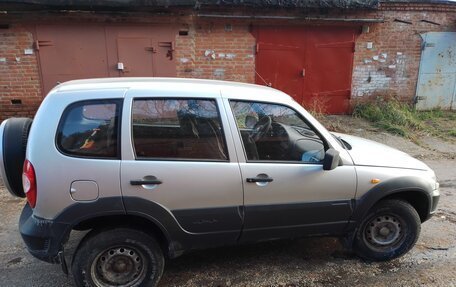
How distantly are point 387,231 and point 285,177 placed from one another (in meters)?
1.27

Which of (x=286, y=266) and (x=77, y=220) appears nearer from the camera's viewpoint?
(x=77, y=220)

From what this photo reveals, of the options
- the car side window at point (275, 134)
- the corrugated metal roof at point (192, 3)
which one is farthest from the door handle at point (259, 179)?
the corrugated metal roof at point (192, 3)

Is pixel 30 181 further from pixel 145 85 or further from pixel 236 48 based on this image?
pixel 236 48

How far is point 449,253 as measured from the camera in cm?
375

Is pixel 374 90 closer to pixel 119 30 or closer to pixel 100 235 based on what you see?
pixel 119 30

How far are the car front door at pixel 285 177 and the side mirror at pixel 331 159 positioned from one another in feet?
0.36

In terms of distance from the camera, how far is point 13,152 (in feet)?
9.59

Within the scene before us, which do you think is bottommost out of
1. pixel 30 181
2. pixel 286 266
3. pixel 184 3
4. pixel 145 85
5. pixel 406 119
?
pixel 286 266

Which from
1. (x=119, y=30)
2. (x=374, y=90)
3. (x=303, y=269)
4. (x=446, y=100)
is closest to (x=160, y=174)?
(x=303, y=269)

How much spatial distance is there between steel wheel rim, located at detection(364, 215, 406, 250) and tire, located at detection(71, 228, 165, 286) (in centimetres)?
196

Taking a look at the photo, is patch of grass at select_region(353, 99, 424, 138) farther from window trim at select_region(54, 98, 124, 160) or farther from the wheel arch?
window trim at select_region(54, 98, 124, 160)

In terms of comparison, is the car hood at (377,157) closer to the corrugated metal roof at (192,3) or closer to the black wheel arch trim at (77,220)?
the black wheel arch trim at (77,220)

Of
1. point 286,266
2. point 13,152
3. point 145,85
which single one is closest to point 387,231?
point 286,266

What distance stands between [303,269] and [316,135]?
1.26 meters
